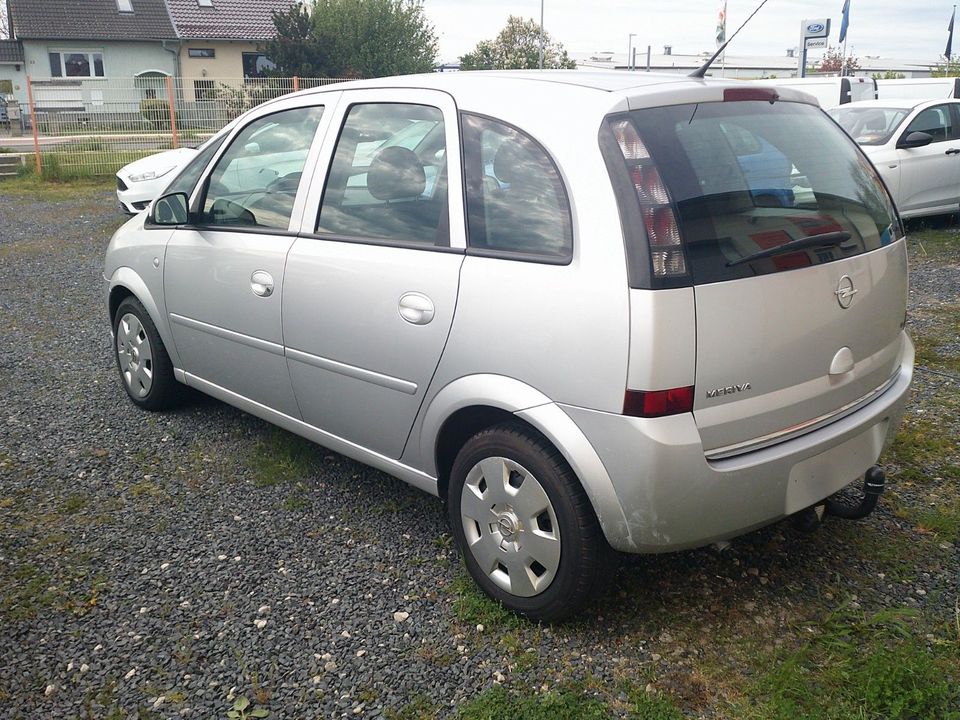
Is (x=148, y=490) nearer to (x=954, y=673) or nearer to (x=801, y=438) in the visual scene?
(x=801, y=438)

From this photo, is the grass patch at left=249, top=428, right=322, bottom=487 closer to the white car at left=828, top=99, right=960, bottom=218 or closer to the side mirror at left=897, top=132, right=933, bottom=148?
the white car at left=828, top=99, right=960, bottom=218

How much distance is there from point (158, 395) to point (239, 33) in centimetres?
4090

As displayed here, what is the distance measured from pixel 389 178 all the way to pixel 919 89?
14492 millimetres

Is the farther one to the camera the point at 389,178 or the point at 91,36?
the point at 91,36

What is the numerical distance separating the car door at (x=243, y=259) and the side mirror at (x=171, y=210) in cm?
5

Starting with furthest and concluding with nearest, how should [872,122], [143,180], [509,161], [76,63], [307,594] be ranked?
[76,63] → [143,180] → [872,122] → [307,594] → [509,161]

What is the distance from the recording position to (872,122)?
11.3 metres

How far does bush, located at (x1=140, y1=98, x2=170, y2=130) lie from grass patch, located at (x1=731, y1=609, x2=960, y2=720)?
16.3m

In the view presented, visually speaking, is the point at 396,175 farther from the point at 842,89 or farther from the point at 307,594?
the point at 842,89

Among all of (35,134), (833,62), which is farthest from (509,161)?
(833,62)

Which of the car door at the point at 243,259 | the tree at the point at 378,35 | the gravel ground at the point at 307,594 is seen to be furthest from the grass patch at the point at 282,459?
the tree at the point at 378,35

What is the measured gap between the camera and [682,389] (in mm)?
2584

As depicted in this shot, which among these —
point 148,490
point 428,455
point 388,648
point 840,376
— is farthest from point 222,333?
point 840,376

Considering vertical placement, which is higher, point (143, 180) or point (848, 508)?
point (143, 180)
